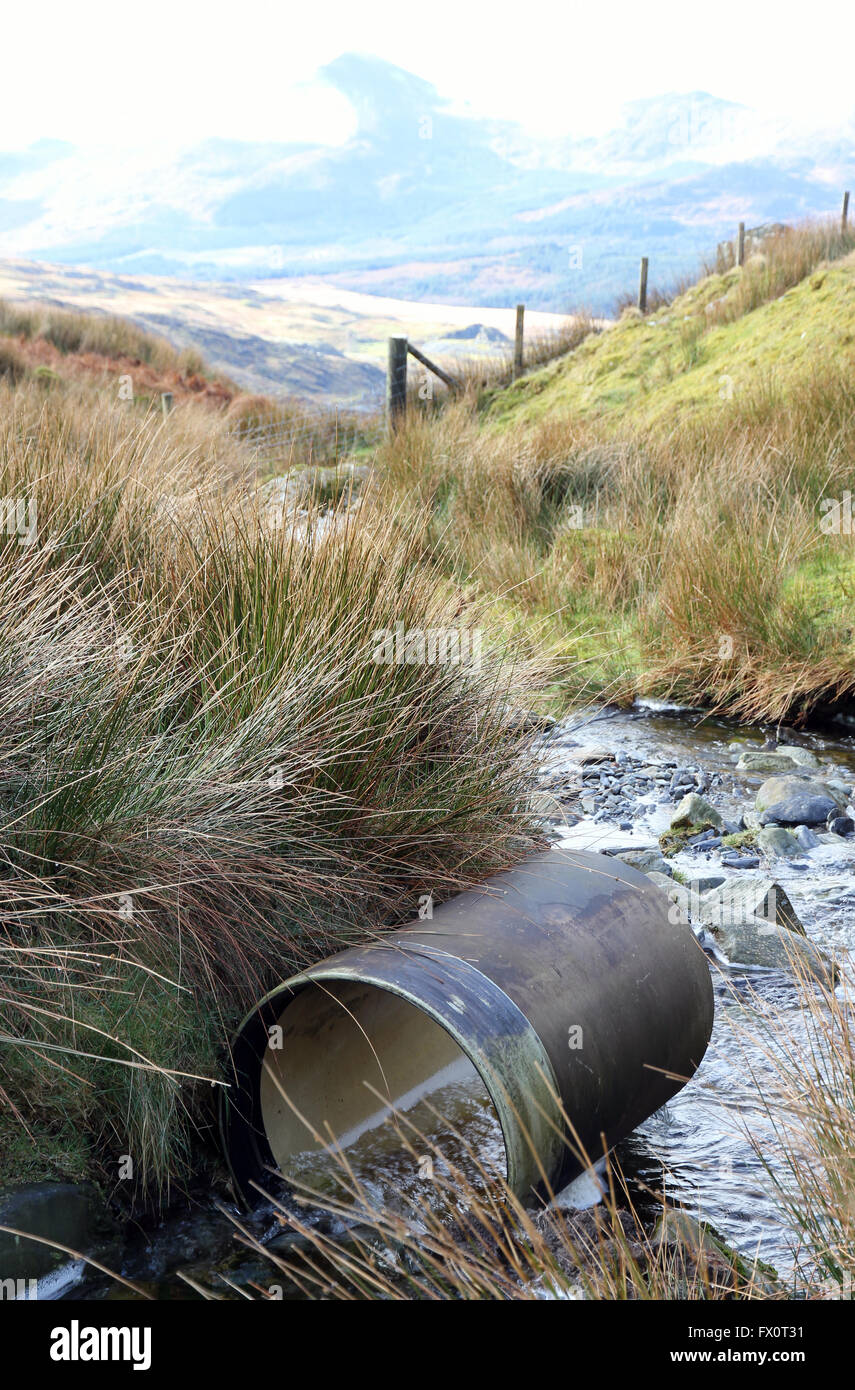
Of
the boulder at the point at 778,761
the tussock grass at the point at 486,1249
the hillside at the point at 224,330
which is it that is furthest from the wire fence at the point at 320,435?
the hillside at the point at 224,330

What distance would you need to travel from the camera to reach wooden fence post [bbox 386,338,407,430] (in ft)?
34.8

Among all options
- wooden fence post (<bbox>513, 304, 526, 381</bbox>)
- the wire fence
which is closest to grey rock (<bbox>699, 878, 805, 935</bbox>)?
the wire fence

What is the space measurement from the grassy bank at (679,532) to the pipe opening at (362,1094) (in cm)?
129

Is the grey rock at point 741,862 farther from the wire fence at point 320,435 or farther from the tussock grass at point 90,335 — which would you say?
the tussock grass at point 90,335

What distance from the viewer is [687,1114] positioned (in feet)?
9.20

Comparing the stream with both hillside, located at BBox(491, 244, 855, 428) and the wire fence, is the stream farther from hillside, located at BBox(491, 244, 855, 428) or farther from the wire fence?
the wire fence

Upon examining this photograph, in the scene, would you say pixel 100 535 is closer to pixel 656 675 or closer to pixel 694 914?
pixel 694 914

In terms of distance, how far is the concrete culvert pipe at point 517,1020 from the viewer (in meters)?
2.20

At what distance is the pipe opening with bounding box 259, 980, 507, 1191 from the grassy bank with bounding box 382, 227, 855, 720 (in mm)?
1293

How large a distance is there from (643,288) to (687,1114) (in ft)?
52.6

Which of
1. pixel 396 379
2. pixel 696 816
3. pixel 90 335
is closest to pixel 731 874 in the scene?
pixel 696 816

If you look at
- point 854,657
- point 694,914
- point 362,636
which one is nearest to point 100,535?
point 362,636

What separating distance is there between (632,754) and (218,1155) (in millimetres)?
3184

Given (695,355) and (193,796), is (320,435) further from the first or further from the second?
(193,796)
